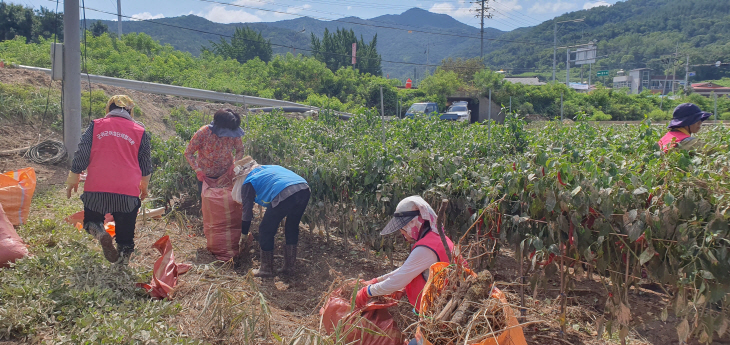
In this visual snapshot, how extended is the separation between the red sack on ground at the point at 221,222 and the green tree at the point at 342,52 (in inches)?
1339

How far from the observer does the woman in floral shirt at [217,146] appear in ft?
15.1

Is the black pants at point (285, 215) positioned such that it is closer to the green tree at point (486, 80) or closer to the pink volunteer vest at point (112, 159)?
the pink volunteer vest at point (112, 159)

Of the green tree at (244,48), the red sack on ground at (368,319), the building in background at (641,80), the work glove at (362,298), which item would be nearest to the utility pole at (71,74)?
the red sack on ground at (368,319)

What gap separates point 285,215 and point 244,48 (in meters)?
35.5

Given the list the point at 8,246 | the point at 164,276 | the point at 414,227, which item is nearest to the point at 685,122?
the point at 414,227

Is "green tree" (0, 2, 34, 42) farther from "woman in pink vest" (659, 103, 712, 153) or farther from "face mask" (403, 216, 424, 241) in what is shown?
"woman in pink vest" (659, 103, 712, 153)

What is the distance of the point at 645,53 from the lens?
85812 mm

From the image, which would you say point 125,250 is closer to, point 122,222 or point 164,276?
point 122,222

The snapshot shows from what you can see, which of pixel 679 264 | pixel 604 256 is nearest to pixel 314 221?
pixel 604 256

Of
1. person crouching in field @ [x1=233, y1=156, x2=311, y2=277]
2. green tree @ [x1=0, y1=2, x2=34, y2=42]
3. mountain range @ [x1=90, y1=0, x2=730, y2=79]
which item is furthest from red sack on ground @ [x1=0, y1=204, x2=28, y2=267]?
mountain range @ [x1=90, y1=0, x2=730, y2=79]

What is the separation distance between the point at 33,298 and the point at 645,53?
3948 inches

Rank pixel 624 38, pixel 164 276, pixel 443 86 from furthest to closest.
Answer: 1. pixel 624 38
2. pixel 443 86
3. pixel 164 276

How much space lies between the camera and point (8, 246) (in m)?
3.39

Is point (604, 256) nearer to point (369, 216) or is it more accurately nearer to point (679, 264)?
point (679, 264)
